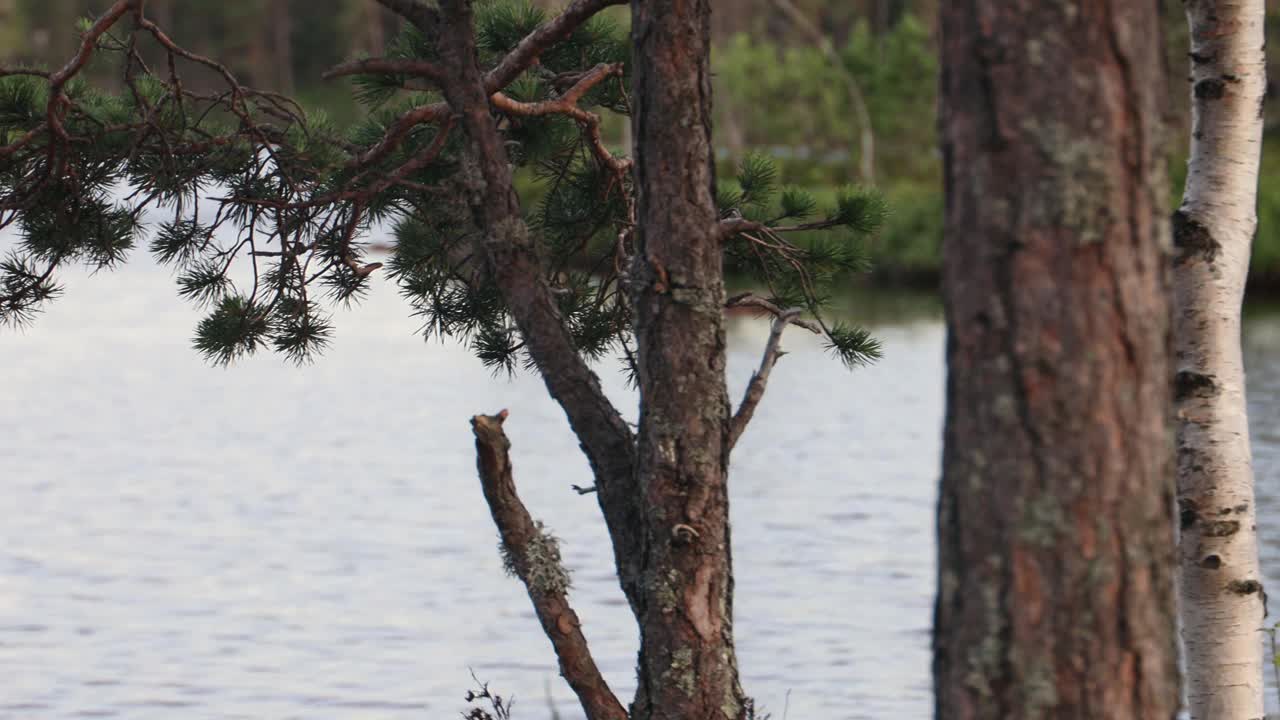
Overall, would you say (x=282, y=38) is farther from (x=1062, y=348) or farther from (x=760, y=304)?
(x=1062, y=348)

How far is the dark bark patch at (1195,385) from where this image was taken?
449 cm

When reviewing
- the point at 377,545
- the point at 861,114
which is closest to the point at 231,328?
the point at 377,545

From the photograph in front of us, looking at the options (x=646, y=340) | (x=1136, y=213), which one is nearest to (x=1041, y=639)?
(x=1136, y=213)

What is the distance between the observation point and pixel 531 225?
540cm

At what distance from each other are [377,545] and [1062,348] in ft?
29.8

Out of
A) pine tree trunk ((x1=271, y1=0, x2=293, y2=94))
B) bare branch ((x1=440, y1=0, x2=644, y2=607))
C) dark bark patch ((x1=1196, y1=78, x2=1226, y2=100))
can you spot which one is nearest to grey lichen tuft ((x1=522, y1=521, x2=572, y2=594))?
bare branch ((x1=440, y1=0, x2=644, y2=607))

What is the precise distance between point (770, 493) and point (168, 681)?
647 cm

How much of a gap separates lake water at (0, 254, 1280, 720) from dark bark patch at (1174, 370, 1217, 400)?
349cm

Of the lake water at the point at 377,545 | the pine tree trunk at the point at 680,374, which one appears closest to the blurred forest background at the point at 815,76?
the lake water at the point at 377,545

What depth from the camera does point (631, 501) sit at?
417cm

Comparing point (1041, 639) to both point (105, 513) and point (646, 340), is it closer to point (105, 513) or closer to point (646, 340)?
point (646, 340)

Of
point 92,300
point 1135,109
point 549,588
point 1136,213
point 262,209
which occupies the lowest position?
point 549,588

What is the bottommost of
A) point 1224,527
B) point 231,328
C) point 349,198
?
point 1224,527

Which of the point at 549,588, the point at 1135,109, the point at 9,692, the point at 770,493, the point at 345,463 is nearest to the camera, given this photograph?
the point at 1135,109
